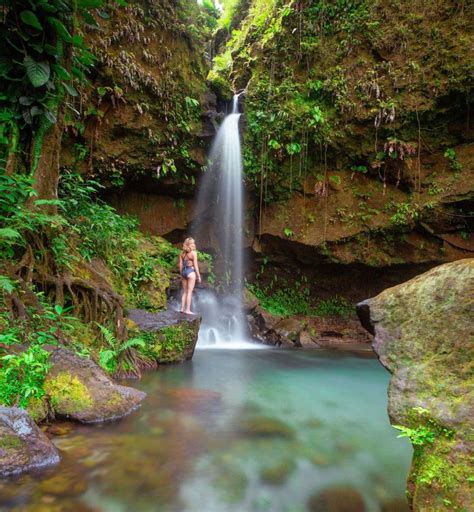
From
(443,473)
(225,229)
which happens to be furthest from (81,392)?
(225,229)

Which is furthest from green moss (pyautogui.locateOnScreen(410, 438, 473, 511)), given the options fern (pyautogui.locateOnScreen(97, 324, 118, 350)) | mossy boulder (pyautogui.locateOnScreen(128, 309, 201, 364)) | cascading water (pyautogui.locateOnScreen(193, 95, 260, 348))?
cascading water (pyautogui.locateOnScreen(193, 95, 260, 348))

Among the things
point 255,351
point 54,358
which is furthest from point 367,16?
point 54,358

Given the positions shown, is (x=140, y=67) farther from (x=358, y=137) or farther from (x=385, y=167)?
(x=385, y=167)

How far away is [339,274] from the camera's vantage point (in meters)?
12.9

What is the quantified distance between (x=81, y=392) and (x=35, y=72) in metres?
4.14

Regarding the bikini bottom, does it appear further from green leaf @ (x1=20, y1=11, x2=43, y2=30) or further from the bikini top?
green leaf @ (x1=20, y1=11, x2=43, y2=30)

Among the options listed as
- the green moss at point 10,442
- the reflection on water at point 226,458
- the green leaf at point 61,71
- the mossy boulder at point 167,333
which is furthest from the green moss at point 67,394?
the green leaf at point 61,71

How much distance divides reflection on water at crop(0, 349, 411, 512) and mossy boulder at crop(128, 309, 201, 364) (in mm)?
1177

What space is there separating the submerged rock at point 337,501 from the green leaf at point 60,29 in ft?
19.4

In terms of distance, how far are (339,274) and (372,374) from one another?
633cm

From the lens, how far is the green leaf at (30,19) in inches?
191

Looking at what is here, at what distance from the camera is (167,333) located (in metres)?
6.39

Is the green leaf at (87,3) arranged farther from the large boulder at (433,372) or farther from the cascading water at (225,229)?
the cascading water at (225,229)

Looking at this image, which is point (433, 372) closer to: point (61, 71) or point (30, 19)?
point (61, 71)
